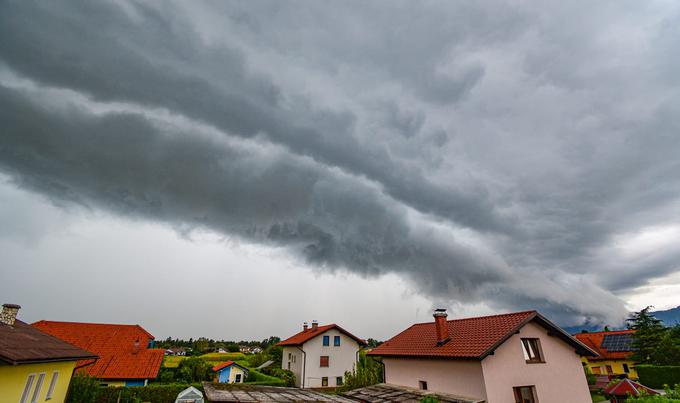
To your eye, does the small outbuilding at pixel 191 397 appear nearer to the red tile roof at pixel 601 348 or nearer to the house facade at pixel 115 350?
the house facade at pixel 115 350

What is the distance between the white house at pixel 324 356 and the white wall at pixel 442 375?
19.7m

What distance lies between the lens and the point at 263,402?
48.2 ft

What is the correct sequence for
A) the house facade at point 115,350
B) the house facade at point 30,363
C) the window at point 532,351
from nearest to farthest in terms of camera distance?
the house facade at point 30,363 < the window at point 532,351 < the house facade at point 115,350

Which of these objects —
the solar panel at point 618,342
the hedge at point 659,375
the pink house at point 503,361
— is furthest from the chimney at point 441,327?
the solar panel at point 618,342

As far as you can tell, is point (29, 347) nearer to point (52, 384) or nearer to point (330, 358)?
point (52, 384)

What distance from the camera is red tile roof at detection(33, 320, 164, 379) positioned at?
32406mm

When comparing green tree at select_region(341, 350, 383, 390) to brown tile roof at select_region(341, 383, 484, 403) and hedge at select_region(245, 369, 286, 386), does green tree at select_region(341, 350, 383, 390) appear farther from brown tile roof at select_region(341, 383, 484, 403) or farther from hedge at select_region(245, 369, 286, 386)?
hedge at select_region(245, 369, 286, 386)

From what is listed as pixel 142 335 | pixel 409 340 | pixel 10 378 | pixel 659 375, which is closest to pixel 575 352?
Answer: pixel 409 340

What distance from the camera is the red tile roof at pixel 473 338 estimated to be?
18781mm

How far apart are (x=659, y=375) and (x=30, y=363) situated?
56.9m

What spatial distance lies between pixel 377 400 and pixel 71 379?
69.8 ft

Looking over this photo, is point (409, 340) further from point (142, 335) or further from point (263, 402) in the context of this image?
point (142, 335)

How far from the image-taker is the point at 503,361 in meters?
18.9

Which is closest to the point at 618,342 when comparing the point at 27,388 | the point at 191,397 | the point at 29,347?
the point at 191,397
